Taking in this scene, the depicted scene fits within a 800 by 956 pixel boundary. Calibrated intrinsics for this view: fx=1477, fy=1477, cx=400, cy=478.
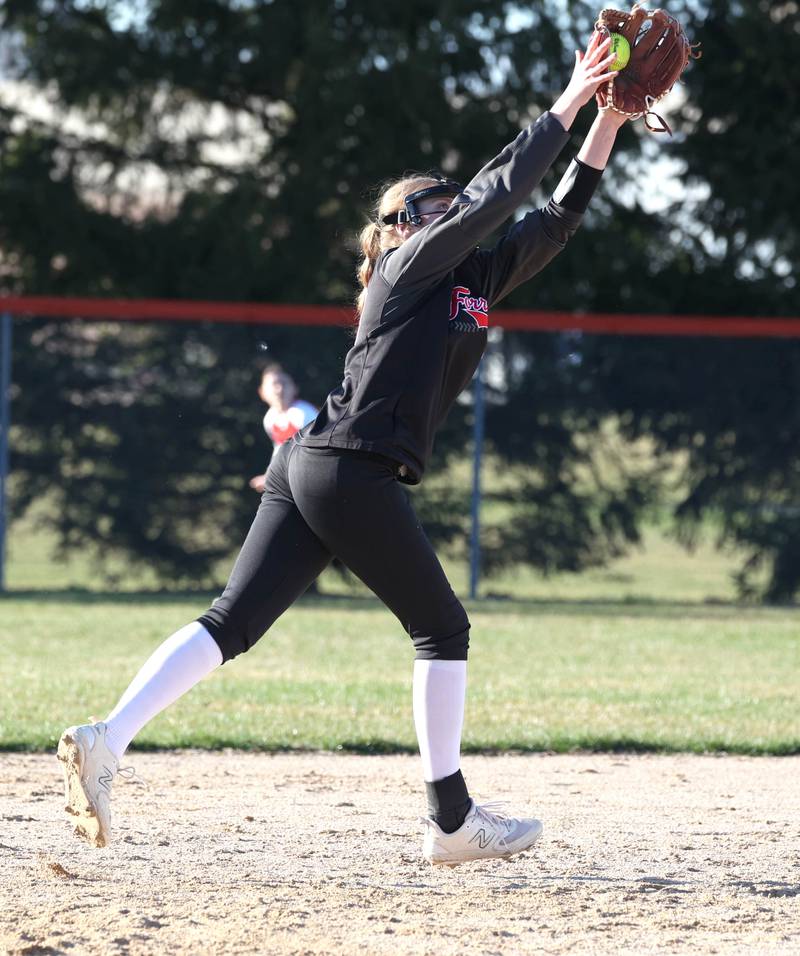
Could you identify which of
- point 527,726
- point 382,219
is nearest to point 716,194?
point 527,726

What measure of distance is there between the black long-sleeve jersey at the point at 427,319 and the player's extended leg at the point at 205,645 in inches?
12.1

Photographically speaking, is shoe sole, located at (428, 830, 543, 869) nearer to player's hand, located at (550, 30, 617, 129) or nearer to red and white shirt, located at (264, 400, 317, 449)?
player's hand, located at (550, 30, 617, 129)

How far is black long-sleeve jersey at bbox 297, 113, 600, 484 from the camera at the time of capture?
3887 millimetres

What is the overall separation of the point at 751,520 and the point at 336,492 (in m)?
9.74

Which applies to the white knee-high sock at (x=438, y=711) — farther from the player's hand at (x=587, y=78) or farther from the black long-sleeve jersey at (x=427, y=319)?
the player's hand at (x=587, y=78)

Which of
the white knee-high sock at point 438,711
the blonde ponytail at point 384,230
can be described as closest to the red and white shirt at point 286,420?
the blonde ponytail at point 384,230

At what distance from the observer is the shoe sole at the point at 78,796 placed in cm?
404

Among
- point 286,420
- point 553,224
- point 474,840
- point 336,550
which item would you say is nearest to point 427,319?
point 553,224

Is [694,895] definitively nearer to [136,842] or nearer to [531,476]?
[136,842]

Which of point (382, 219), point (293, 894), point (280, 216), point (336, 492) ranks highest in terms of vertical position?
point (280, 216)

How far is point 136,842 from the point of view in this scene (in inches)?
183

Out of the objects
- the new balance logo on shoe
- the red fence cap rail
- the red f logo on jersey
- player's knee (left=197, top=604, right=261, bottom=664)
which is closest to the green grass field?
the red fence cap rail

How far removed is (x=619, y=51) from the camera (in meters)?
4.11

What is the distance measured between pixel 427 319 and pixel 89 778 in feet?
5.11
